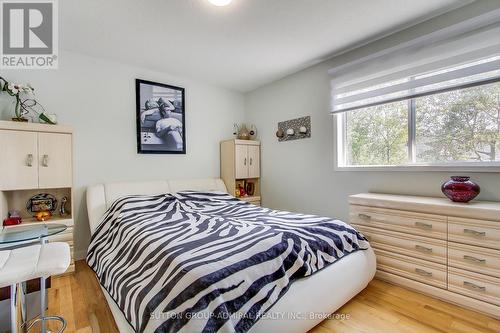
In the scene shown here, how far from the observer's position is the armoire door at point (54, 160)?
8.02 ft

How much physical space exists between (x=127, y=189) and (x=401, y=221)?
9.81 ft

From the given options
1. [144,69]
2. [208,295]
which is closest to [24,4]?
[144,69]

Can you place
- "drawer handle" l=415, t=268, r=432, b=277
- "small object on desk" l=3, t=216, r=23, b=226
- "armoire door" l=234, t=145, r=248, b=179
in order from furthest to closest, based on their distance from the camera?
"armoire door" l=234, t=145, r=248, b=179 < "small object on desk" l=3, t=216, r=23, b=226 < "drawer handle" l=415, t=268, r=432, b=277

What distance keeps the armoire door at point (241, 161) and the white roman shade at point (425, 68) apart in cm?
154

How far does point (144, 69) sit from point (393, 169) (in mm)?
3307

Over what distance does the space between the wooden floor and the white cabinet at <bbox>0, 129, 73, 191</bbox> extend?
1.04m

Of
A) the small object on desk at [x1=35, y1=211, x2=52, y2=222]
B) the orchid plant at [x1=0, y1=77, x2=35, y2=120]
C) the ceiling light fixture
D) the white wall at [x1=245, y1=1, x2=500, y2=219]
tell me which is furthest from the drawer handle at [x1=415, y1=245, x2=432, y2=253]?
the orchid plant at [x1=0, y1=77, x2=35, y2=120]

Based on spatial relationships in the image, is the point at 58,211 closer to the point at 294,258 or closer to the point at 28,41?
the point at 28,41

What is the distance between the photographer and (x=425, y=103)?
2.41 m

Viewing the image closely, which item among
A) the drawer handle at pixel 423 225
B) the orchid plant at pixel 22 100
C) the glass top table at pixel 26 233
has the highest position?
the orchid plant at pixel 22 100

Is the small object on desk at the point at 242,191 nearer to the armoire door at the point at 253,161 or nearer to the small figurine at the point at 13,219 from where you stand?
the armoire door at the point at 253,161

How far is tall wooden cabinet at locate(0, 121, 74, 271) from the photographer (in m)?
2.30

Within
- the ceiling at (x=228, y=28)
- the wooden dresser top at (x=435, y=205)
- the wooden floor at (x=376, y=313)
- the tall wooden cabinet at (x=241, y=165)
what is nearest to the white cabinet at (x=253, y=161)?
the tall wooden cabinet at (x=241, y=165)

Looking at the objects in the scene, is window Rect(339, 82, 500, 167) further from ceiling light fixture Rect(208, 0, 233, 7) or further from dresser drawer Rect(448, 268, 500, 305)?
ceiling light fixture Rect(208, 0, 233, 7)
